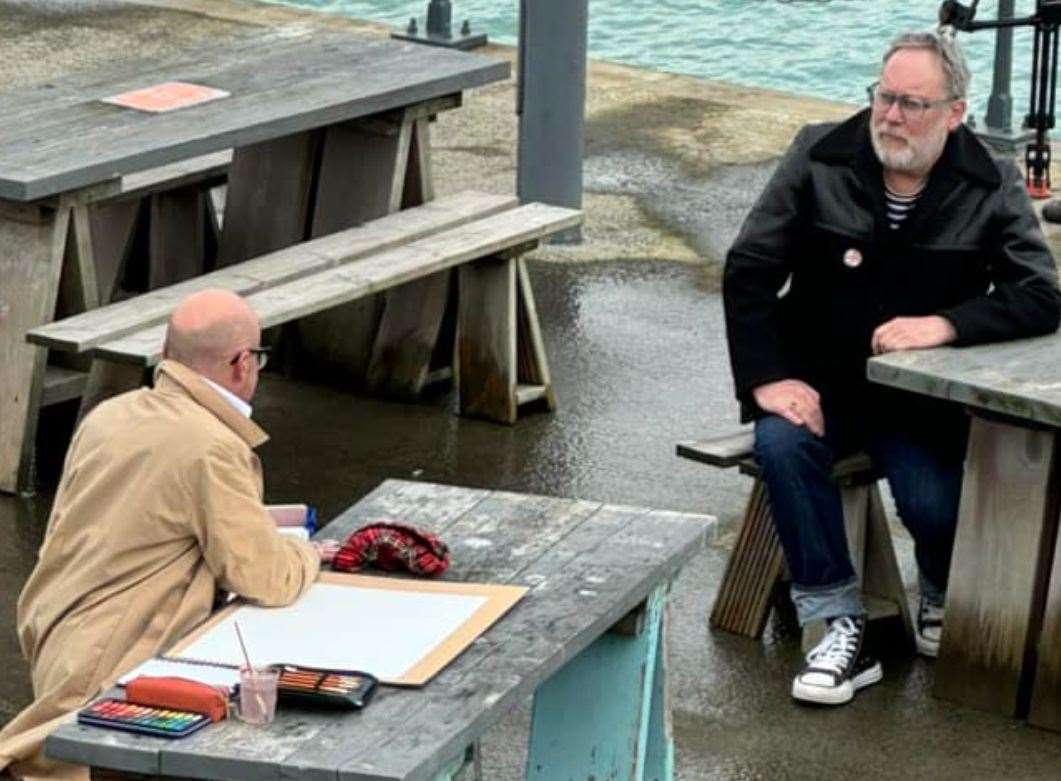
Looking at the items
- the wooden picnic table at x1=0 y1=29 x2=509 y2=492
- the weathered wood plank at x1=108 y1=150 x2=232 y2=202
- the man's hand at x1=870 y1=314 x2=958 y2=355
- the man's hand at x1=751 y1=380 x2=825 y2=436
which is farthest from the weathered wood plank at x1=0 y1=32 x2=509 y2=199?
the man's hand at x1=870 y1=314 x2=958 y2=355

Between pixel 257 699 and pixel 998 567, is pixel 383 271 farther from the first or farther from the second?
pixel 257 699

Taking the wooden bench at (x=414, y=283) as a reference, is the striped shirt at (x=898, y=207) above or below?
above

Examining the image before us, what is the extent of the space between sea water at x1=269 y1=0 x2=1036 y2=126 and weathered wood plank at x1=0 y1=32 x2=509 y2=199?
22.2 ft

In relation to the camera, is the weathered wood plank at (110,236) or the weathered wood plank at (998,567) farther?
the weathered wood plank at (110,236)

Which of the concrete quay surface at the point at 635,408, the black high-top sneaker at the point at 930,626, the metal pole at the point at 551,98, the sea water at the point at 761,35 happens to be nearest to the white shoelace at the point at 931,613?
the black high-top sneaker at the point at 930,626

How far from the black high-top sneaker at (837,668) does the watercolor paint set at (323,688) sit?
78.1 inches

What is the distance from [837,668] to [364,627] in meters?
1.82

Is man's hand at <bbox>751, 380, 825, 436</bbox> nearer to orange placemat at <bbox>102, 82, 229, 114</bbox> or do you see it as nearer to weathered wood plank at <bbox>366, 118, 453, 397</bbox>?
weathered wood plank at <bbox>366, 118, 453, 397</bbox>

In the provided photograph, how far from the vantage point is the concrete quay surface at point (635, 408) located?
6137 millimetres

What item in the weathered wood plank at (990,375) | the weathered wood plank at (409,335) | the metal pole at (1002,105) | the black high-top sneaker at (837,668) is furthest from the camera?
the metal pole at (1002,105)

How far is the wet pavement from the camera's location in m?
6.06

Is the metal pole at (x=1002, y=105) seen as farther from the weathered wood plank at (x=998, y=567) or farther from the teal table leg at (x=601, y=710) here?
the teal table leg at (x=601, y=710)

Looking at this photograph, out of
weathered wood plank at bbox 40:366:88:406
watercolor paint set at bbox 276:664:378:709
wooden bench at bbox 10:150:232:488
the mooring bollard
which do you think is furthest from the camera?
the mooring bollard

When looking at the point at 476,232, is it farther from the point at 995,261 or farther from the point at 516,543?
the point at 516,543
